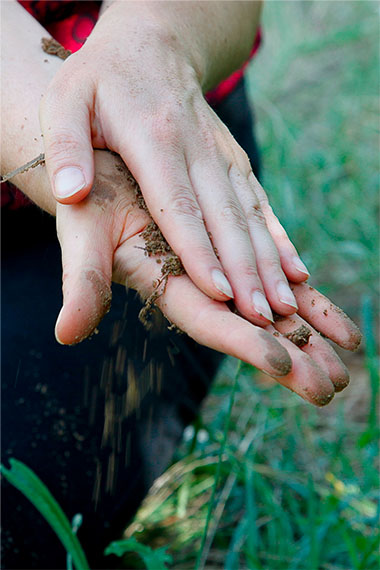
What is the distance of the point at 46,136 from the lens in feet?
2.46

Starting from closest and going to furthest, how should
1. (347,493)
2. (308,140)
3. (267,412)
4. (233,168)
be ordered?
(233,168)
(347,493)
(267,412)
(308,140)

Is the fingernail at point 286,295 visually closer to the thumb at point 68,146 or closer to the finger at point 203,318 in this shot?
the finger at point 203,318

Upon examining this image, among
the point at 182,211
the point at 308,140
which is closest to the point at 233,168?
the point at 182,211

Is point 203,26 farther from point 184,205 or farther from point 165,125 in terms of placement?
point 184,205

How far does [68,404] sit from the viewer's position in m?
1.10

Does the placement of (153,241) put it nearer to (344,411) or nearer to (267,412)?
(267,412)

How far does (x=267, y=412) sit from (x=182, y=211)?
0.88 m

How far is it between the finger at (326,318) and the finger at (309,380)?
91 mm

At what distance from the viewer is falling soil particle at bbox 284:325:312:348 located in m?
0.74

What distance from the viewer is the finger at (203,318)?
656 millimetres

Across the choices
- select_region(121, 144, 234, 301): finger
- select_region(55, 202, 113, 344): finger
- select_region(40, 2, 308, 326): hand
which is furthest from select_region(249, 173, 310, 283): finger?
select_region(55, 202, 113, 344): finger

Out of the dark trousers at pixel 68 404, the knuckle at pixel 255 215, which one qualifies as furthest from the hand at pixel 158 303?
the dark trousers at pixel 68 404

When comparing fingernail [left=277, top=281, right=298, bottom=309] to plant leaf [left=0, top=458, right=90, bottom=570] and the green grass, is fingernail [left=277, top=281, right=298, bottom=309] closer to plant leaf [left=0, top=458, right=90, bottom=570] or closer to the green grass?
the green grass

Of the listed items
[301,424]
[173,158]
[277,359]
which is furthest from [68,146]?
[301,424]
